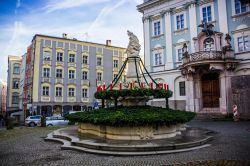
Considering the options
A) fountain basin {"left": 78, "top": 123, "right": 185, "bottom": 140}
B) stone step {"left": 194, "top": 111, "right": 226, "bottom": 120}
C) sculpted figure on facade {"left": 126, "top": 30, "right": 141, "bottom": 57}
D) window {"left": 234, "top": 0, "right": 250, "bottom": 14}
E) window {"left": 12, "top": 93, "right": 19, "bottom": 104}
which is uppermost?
window {"left": 234, "top": 0, "right": 250, "bottom": 14}

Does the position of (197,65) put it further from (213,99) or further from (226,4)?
(226,4)

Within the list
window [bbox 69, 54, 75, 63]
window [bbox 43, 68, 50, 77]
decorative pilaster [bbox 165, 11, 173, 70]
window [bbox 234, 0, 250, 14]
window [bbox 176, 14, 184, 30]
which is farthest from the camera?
window [bbox 69, 54, 75, 63]

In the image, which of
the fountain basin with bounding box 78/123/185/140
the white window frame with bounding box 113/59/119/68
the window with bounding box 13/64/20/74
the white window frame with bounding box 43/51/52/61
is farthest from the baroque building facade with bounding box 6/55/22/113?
the fountain basin with bounding box 78/123/185/140

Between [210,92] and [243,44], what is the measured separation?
5963 millimetres

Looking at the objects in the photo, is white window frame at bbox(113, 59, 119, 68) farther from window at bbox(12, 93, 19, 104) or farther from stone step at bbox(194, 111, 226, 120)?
stone step at bbox(194, 111, 226, 120)

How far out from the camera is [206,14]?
26891 millimetres

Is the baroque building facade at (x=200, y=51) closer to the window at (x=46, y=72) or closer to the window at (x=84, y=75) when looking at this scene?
the window at (x=84, y=75)

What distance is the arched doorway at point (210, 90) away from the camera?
25195mm

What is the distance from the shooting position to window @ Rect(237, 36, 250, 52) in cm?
2383

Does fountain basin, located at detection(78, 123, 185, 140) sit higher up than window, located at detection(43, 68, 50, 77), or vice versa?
window, located at detection(43, 68, 50, 77)

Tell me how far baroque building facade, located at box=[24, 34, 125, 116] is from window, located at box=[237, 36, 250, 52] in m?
26.2

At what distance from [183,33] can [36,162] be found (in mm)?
25250

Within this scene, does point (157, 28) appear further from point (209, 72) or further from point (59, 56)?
point (59, 56)

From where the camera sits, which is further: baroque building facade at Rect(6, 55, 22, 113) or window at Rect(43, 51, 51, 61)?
baroque building facade at Rect(6, 55, 22, 113)
